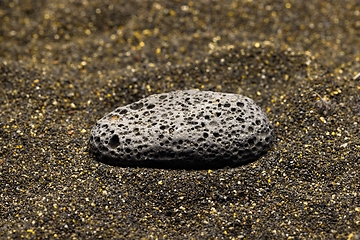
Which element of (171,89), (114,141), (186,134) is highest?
(186,134)

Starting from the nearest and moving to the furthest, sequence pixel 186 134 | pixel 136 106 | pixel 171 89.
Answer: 1. pixel 186 134
2. pixel 136 106
3. pixel 171 89

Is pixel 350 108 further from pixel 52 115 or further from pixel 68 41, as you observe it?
pixel 68 41

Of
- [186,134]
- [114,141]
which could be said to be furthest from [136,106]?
[186,134]

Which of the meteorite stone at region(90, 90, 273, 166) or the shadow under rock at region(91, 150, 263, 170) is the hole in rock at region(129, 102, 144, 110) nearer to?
the meteorite stone at region(90, 90, 273, 166)

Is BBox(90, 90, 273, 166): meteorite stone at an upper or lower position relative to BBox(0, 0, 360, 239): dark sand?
upper

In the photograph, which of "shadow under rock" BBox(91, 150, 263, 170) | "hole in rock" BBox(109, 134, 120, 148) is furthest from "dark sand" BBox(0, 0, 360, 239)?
"hole in rock" BBox(109, 134, 120, 148)

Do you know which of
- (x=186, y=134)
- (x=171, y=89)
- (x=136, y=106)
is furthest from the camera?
(x=171, y=89)

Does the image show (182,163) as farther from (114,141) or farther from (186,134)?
(114,141)

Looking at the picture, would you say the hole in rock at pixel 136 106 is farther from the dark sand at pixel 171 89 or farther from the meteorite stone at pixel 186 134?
the dark sand at pixel 171 89
